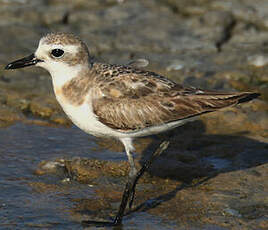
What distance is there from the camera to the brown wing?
5.74 m

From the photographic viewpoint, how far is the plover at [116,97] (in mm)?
5711

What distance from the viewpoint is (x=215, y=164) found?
6859mm

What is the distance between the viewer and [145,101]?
5871mm

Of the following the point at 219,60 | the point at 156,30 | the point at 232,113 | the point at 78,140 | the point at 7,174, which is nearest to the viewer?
the point at 7,174

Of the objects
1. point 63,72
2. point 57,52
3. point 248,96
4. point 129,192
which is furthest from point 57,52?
point 248,96

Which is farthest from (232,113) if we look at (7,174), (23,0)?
(23,0)

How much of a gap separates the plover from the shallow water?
55 centimetres

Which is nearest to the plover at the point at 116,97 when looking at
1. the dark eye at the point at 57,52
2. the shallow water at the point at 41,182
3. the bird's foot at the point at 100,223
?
the dark eye at the point at 57,52

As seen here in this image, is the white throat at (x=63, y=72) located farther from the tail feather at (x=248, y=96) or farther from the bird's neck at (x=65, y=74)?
Answer: the tail feather at (x=248, y=96)

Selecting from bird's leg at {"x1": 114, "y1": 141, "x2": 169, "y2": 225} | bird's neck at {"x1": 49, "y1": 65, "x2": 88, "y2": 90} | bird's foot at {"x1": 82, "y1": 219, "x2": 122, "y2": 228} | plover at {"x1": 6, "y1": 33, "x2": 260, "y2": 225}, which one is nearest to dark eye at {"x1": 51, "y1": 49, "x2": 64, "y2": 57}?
plover at {"x1": 6, "y1": 33, "x2": 260, "y2": 225}

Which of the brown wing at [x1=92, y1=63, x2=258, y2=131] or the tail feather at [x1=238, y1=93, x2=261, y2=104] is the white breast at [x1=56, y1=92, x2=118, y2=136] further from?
the tail feather at [x1=238, y1=93, x2=261, y2=104]

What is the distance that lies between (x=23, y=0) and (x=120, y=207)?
20.9 feet

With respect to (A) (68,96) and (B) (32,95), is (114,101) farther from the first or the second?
(B) (32,95)

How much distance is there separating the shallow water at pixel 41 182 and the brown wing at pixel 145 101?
94cm
